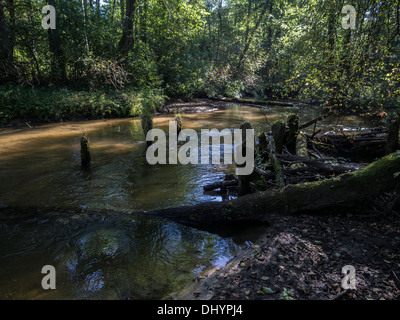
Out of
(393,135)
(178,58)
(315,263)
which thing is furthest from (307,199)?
(178,58)

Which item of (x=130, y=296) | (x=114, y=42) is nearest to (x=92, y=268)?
(x=130, y=296)

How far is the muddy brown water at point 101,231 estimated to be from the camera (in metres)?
3.32

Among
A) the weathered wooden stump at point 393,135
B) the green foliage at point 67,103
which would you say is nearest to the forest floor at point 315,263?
the weathered wooden stump at point 393,135

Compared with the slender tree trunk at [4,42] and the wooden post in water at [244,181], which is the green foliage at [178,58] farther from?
the wooden post in water at [244,181]

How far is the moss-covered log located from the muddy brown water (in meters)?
0.24

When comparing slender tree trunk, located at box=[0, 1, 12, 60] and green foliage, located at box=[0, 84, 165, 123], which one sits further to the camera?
slender tree trunk, located at box=[0, 1, 12, 60]

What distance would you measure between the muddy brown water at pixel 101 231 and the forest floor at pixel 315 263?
0.62m

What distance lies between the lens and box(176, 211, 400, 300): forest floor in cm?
259

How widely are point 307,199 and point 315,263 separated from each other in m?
1.34

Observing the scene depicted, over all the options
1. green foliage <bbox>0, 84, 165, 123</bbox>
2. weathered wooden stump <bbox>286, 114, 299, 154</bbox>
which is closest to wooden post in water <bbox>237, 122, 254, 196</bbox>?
weathered wooden stump <bbox>286, 114, 299, 154</bbox>

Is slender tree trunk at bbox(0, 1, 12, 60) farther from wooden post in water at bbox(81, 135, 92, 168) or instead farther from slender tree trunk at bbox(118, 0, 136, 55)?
wooden post in water at bbox(81, 135, 92, 168)

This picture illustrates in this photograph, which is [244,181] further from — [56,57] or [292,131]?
[56,57]

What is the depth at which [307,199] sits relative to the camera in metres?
4.17

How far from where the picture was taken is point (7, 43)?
14.7m
